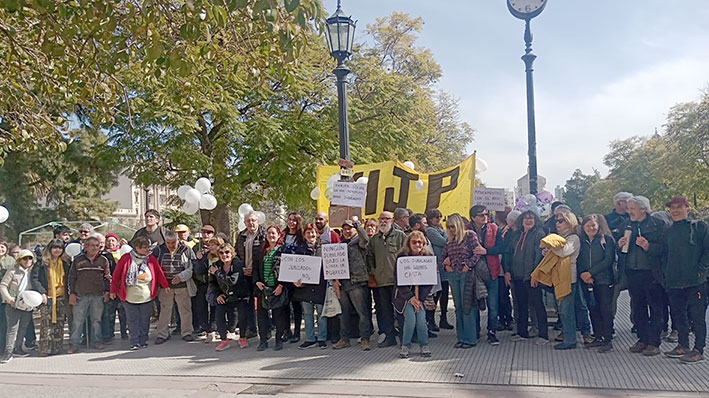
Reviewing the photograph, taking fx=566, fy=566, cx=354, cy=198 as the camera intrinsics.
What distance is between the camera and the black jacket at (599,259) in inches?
283

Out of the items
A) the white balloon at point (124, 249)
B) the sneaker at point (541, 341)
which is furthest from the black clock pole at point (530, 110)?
the white balloon at point (124, 249)

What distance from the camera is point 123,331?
395 inches

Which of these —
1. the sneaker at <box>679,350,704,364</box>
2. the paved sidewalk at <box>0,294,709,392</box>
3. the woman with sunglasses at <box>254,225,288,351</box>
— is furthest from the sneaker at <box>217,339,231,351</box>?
the sneaker at <box>679,350,704,364</box>

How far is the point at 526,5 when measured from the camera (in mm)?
9781

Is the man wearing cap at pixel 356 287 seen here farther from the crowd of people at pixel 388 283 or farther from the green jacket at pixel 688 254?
the green jacket at pixel 688 254

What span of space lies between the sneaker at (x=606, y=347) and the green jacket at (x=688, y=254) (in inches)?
43.8

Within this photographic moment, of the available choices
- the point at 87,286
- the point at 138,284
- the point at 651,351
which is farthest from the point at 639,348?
the point at 87,286

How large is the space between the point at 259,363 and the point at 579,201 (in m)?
98.5

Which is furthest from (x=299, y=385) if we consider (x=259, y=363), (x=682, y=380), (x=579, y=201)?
(x=579, y=201)

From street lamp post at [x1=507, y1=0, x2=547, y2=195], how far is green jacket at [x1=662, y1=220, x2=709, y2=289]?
11.1 ft

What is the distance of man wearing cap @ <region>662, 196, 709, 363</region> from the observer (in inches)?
254

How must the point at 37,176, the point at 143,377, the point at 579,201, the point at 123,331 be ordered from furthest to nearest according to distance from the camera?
the point at 579,201, the point at 37,176, the point at 123,331, the point at 143,377

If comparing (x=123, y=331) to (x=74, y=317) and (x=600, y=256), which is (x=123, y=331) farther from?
(x=600, y=256)

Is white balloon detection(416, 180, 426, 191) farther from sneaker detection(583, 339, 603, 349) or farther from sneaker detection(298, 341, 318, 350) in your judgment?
sneaker detection(583, 339, 603, 349)
